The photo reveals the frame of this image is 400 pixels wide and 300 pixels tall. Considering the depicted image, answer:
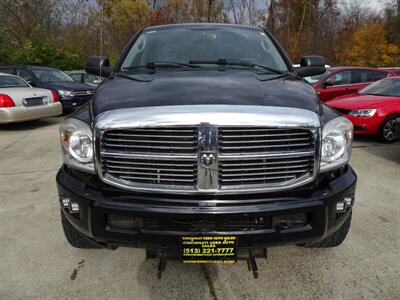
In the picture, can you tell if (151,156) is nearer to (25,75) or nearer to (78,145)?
(78,145)

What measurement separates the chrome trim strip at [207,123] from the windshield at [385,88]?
21.2ft

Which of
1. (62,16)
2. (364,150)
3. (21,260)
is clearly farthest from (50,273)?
(62,16)

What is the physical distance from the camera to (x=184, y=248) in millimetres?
2066

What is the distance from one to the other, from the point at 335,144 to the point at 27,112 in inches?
308

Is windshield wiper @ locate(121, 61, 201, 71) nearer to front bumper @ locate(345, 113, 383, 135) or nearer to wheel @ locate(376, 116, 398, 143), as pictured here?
front bumper @ locate(345, 113, 383, 135)

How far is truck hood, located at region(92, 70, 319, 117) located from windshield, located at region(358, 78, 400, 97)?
584cm

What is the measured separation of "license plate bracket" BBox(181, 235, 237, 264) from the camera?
2057mm

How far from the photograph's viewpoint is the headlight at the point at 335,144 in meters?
2.20

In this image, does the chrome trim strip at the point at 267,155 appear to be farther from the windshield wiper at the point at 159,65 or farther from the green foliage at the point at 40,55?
the green foliage at the point at 40,55

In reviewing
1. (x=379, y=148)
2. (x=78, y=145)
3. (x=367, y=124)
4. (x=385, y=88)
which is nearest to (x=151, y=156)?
(x=78, y=145)

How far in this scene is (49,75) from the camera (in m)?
11.4

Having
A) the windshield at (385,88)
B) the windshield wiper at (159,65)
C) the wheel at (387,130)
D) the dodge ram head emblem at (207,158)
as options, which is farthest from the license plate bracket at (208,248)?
the windshield at (385,88)

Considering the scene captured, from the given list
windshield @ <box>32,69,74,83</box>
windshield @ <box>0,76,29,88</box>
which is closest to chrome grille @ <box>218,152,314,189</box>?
windshield @ <box>0,76,29,88</box>

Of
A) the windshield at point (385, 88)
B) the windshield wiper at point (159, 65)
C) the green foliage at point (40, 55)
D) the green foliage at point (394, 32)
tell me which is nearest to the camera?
the windshield wiper at point (159, 65)
